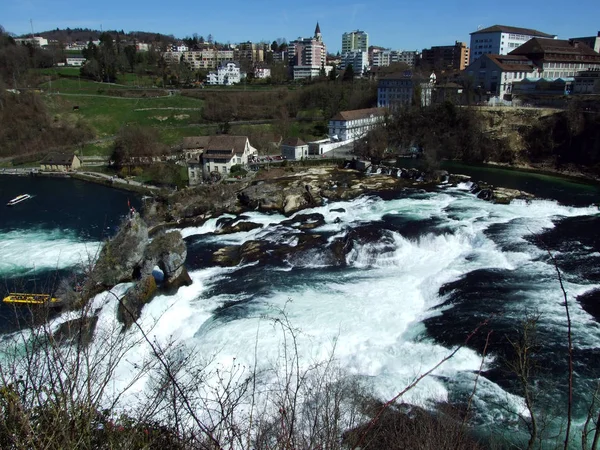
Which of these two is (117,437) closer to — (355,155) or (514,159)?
(355,155)

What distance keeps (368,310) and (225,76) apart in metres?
79.7

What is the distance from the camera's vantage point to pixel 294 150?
45.9m

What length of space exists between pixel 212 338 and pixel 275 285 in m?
4.50

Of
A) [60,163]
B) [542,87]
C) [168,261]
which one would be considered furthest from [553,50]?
[168,261]

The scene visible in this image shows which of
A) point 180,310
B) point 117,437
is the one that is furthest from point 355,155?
point 117,437

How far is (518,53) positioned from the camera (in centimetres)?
6731

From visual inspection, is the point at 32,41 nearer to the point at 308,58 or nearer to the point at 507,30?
the point at 308,58

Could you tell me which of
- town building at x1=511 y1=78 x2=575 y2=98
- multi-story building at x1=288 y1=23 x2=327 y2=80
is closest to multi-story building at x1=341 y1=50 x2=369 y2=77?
multi-story building at x1=288 y1=23 x2=327 y2=80

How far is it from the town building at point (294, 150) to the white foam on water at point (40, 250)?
23.3 m

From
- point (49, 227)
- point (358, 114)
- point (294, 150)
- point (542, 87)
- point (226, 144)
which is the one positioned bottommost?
point (49, 227)

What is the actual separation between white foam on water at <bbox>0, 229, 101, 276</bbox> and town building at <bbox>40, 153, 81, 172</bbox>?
18608 millimetres

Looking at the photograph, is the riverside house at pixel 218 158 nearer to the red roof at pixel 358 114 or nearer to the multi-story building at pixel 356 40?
the red roof at pixel 358 114

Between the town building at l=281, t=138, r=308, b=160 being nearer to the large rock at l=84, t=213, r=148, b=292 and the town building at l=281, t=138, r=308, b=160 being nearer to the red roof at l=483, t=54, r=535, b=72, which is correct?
the large rock at l=84, t=213, r=148, b=292

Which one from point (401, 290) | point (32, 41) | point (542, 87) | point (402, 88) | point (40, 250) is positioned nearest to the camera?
point (401, 290)
